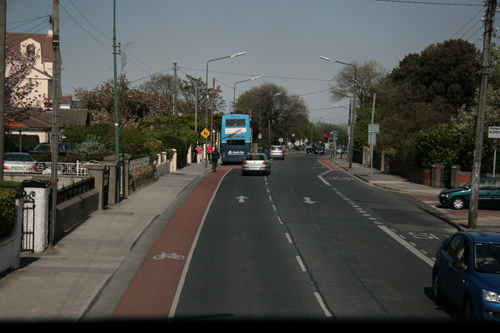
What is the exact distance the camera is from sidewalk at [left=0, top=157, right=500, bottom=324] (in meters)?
9.73

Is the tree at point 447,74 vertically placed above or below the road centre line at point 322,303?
above

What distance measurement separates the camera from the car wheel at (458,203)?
26.0 metres

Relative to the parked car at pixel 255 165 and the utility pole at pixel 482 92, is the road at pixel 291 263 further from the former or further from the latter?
the parked car at pixel 255 165

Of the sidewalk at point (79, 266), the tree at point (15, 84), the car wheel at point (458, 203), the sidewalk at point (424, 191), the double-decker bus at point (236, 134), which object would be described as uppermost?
the tree at point (15, 84)

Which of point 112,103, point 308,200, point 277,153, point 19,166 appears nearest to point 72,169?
point 19,166

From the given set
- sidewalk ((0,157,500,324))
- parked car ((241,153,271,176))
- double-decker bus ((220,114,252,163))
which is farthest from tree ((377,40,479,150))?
sidewalk ((0,157,500,324))

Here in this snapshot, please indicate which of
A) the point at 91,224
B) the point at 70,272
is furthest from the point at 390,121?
the point at 70,272

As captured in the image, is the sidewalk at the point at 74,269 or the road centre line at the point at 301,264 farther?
the road centre line at the point at 301,264

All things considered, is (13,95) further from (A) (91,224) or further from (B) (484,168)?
(B) (484,168)

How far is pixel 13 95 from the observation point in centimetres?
3550

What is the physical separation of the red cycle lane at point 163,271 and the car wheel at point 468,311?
187 inches

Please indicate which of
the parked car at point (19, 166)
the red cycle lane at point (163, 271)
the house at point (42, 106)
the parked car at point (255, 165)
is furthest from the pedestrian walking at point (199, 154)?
the red cycle lane at point (163, 271)

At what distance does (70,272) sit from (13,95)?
25.9 metres

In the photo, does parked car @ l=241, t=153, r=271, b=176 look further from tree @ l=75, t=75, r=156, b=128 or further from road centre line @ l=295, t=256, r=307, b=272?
road centre line @ l=295, t=256, r=307, b=272
